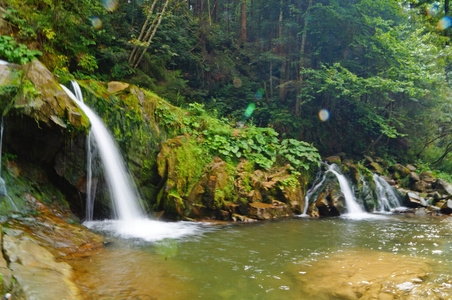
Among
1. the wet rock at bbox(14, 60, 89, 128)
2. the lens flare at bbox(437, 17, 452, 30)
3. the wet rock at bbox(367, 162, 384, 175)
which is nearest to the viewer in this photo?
the wet rock at bbox(14, 60, 89, 128)

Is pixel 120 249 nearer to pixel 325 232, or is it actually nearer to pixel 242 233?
pixel 242 233

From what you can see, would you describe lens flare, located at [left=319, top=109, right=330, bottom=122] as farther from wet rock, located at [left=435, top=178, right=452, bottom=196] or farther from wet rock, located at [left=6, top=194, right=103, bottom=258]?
wet rock, located at [left=6, top=194, right=103, bottom=258]

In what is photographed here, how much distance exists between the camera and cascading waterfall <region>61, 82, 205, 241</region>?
6732 millimetres

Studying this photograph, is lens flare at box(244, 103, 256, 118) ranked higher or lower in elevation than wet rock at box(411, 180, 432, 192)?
higher

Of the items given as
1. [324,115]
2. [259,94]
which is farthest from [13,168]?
[324,115]

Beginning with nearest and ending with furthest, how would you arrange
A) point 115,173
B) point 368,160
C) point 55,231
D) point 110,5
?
→ point 55,231 < point 115,173 < point 110,5 < point 368,160

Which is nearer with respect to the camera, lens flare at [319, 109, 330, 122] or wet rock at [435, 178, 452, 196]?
wet rock at [435, 178, 452, 196]

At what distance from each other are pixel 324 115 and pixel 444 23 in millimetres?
10499

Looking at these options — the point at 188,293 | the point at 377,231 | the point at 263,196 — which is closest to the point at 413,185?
the point at 377,231

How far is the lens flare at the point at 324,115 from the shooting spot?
16427mm

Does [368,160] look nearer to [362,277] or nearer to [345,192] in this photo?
[345,192]

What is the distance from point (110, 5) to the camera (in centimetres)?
1129

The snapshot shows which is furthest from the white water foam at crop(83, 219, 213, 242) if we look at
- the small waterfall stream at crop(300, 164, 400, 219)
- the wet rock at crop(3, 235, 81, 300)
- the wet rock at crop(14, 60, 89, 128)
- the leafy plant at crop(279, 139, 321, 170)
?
the leafy plant at crop(279, 139, 321, 170)

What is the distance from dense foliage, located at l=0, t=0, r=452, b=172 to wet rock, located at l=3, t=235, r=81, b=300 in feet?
22.1
